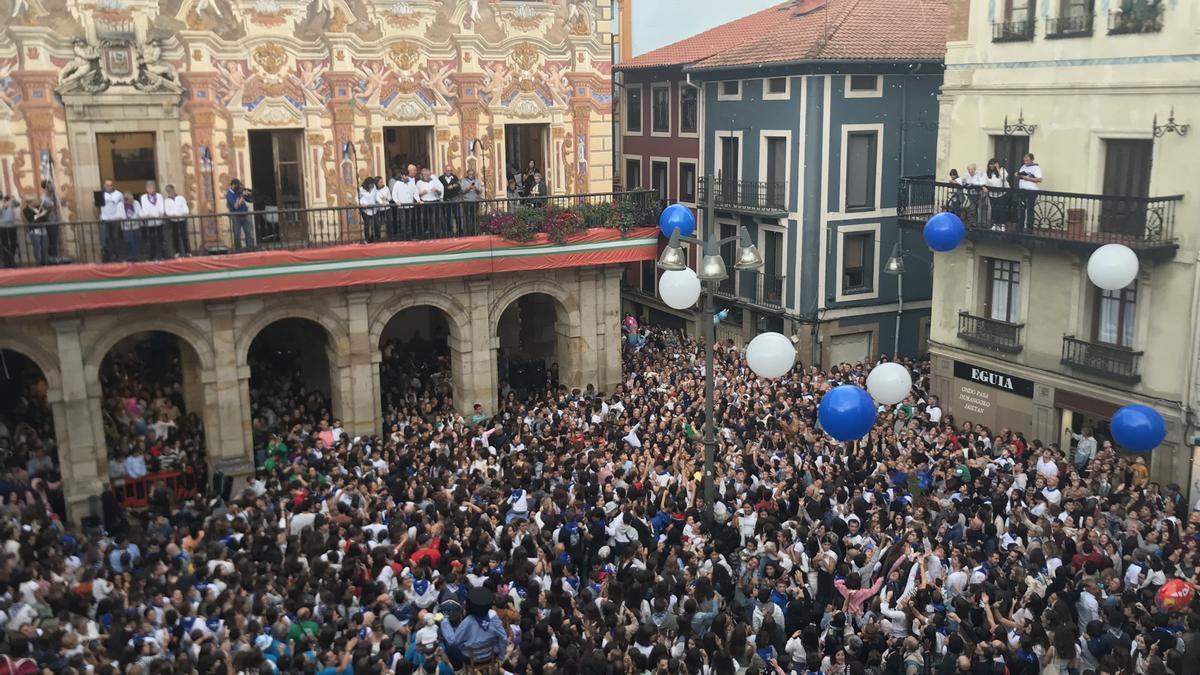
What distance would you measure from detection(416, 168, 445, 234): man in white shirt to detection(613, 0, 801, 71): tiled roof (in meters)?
13.6

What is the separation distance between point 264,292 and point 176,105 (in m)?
4.24

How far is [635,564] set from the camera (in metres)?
14.8

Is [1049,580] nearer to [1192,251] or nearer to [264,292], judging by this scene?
[1192,251]

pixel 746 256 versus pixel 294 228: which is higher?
pixel 746 256

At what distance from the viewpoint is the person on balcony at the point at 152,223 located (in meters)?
21.3

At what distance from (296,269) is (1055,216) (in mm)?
15634

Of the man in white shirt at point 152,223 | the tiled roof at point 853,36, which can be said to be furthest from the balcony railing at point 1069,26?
the man in white shirt at point 152,223

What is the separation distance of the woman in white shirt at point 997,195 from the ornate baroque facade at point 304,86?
29.6ft

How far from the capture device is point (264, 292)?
22141mm

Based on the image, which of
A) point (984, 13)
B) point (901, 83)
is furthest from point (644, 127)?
point (984, 13)

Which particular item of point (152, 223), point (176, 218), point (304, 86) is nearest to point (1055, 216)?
point (304, 86)

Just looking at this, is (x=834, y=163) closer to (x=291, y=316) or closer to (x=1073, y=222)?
(x=1073, y=222)

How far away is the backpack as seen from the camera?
12.1 meters

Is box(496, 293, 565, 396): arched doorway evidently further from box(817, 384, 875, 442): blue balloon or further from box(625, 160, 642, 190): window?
box(817, 384, 875, 442): blue balloon
